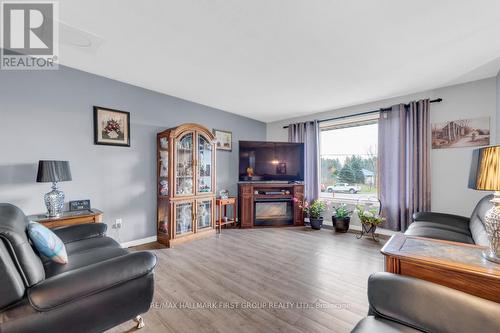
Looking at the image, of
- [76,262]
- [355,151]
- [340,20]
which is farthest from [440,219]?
[76,262]

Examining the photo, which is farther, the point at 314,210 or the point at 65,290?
the point at 314,210

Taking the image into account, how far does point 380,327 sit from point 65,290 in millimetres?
1547

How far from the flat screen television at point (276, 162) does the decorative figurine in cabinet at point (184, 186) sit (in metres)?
Answer: 1.08

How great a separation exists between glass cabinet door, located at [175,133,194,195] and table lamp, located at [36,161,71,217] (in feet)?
4.38

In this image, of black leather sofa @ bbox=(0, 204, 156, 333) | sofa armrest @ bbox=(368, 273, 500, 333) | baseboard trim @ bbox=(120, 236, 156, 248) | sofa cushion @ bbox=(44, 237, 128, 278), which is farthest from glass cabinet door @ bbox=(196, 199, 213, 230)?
sofa armrest @ bbox=(368, 273, 500, 333)

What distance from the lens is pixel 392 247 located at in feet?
4.37

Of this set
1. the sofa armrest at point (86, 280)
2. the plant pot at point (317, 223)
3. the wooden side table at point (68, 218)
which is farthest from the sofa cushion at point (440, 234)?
the wooden side table at point (68, 218)

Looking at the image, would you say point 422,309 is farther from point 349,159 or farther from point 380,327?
point 349,159

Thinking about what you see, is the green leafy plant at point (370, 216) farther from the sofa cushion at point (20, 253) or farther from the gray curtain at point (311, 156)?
the sofa cushion at point (20, 253)

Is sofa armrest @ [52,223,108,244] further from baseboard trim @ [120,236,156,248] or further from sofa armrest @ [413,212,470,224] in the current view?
sofa armrest @ [413,212,470,224]

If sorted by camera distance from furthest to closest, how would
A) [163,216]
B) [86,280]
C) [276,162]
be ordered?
[276,162] → [163,216] → [86,280]

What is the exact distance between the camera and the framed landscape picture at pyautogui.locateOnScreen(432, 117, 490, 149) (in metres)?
2.90

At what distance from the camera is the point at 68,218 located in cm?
222

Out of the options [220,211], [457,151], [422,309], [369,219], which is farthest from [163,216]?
[457,151]
